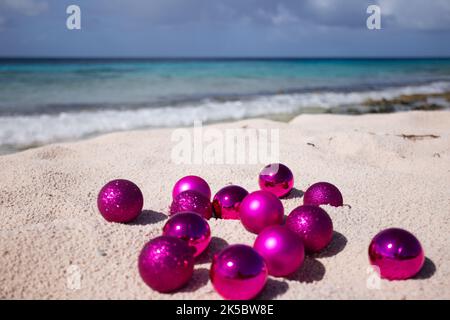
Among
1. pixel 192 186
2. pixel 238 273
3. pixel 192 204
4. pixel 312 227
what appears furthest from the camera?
pixel 192 186

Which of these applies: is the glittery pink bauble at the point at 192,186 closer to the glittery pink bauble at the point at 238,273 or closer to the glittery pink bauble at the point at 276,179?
the glittery pink bauble at the point at 276,179

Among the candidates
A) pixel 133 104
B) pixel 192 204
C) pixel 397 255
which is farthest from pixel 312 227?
pixel 133 104

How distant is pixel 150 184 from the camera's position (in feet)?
14.3

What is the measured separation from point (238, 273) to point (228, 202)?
106cm

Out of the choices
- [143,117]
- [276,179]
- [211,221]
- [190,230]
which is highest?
[143,117]

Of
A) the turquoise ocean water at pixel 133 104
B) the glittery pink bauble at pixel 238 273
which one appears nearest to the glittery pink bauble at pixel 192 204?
the glittery pink bauble at pixel 238 273

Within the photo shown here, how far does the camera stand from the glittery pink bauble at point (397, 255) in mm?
2391

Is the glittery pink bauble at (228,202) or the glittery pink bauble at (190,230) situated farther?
the glittery pink bauble at (228,202)

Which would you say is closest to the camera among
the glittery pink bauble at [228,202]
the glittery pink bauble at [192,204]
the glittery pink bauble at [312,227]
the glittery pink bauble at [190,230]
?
the glittery pink bauble at [190,230]

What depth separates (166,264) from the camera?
2.27 meters

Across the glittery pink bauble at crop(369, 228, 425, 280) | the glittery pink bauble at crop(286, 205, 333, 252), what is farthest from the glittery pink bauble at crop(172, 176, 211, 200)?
the glittery pink bauble at crop(369, 228, 425, 280)

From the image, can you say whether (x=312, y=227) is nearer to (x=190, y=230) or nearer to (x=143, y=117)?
(x=190, y=230)

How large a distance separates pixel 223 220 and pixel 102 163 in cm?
232

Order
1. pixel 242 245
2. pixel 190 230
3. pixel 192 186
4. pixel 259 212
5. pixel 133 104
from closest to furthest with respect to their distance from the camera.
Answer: pixel 242 245, pixel 190 230, pixel 259 212, pixel 192 186, pixel 133 104
